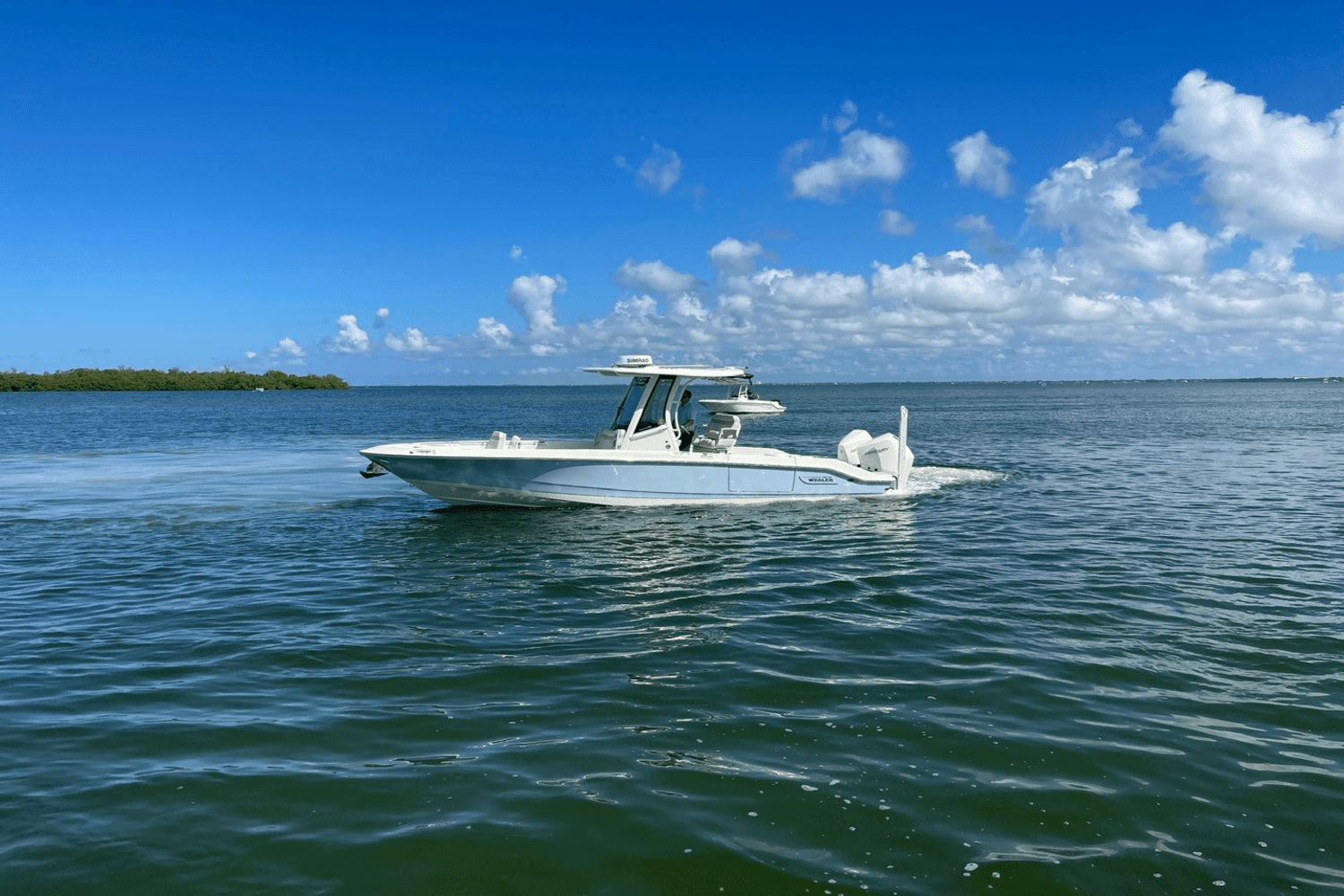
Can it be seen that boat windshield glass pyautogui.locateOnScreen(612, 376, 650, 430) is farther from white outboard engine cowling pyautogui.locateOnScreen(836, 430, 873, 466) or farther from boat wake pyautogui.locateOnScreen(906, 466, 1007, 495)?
boat wake pyautogui.locateOnScreen(906, 466, 1007, 495)

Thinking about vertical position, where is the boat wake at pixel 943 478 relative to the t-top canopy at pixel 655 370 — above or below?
below

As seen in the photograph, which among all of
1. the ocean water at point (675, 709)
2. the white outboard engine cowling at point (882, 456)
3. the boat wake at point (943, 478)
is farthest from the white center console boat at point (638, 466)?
the boat wake at point (943, 478)

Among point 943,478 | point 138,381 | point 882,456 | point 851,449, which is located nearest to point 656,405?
point 851,449

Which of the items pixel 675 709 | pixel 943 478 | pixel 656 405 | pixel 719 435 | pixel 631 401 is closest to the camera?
pixel 675 709

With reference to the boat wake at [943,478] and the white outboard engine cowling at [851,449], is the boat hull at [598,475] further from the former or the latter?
the boat wake at [943,478]

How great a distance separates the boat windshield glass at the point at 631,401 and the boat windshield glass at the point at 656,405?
241 mm

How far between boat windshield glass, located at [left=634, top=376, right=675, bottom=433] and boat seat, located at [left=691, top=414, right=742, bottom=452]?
0.97m

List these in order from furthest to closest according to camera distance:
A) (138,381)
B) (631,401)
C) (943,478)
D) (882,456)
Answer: (138,381) < (943,478) < (882,456) < (631,401)

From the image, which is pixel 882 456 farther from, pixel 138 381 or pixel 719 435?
pixel 138 381

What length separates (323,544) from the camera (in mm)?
15508

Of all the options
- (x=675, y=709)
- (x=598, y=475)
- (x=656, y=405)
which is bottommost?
(x=675, y=709)

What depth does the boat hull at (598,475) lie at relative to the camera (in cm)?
1762

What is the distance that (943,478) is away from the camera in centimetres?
2517

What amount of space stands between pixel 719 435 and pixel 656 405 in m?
1.54
